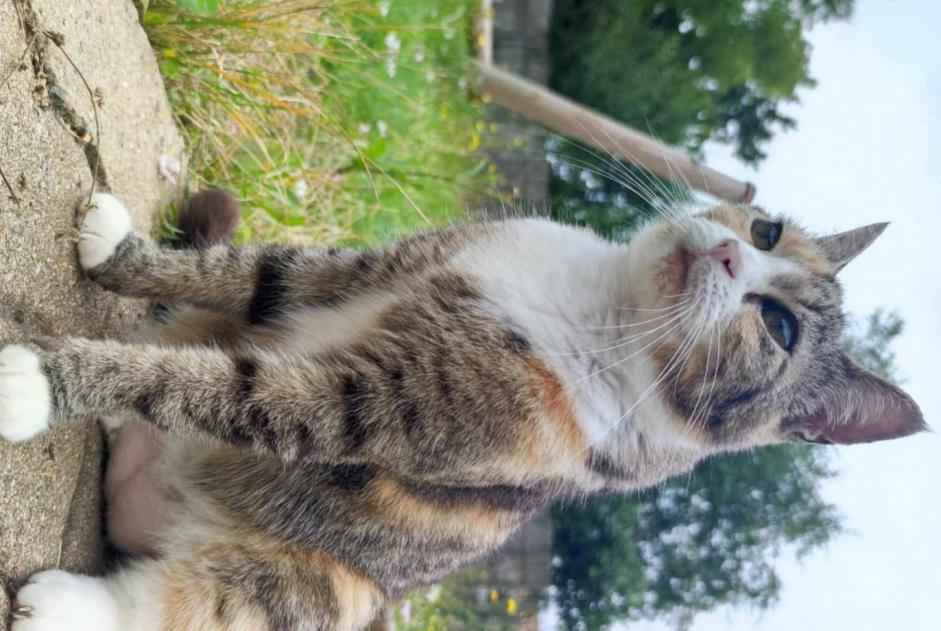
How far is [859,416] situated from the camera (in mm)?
1935

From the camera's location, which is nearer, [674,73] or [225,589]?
[225,589]

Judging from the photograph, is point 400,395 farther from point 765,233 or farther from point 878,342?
point 878,342

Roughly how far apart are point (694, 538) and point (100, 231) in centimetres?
341

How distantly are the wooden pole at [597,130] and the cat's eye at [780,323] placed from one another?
3.73 ft

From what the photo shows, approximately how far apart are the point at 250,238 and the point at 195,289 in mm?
1342

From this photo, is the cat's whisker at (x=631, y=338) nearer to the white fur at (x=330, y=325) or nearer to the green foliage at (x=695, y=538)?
the white fur at (x=330, y=325)

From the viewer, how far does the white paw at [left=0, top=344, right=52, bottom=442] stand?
52.2 inches

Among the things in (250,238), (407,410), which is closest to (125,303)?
(407,410)

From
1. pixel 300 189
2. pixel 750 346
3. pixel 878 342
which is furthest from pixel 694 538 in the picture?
pixel 300 189

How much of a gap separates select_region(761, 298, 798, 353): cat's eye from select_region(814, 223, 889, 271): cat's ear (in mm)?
447

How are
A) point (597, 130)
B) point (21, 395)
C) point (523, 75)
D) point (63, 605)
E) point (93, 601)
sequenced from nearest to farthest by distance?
1. point (21, 395)
2. point (63, 605)
3. point (93, 601)
4. point (597, 130)
5. point (523, 75)

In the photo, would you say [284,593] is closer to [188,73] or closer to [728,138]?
[188,73]

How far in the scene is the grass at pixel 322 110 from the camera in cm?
253

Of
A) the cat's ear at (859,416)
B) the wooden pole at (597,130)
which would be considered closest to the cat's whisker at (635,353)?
the cat's ear at (859,416)
